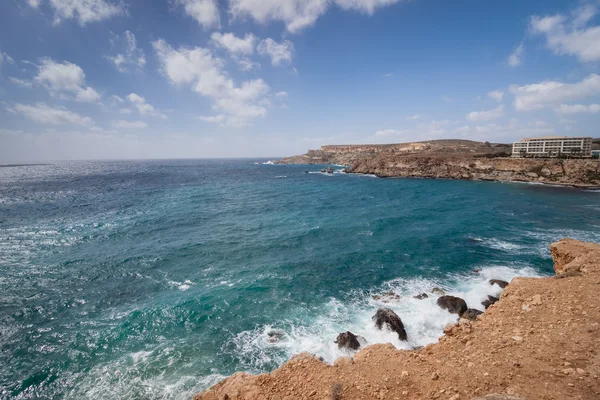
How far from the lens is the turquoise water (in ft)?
43.8

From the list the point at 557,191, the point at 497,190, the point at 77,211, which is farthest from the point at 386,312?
the point at 557,191

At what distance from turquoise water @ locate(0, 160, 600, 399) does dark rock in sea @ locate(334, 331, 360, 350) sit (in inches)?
22.9

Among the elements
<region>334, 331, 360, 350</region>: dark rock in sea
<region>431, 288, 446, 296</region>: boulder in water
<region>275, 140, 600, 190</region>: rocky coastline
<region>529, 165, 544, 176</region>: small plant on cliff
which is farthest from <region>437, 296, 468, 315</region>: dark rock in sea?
<region>529, 165, 544, 176</region>: small plant on cliff

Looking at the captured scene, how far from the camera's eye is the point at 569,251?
51.5ft

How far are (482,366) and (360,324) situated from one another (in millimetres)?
9166

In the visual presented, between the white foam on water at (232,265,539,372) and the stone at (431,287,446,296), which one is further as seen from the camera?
the stone at (431,287,446,296)

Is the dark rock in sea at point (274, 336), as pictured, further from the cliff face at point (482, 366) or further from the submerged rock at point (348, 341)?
the cliff face at point (482, 366)

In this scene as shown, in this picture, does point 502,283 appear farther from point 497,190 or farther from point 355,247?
point 497,190

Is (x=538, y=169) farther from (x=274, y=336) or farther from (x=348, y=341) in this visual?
(x=274, y=336)


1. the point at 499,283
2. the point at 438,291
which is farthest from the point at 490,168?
the point at 438,291

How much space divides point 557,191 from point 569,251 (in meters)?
61.4

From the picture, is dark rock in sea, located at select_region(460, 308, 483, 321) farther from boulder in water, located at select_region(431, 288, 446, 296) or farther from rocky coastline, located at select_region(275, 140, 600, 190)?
rocky coastline, located at select_region(275, 140, 600, 190)

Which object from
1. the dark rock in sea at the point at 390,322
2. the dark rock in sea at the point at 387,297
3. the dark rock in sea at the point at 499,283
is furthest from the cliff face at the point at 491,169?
the dark rock in sea at the point at 390,322

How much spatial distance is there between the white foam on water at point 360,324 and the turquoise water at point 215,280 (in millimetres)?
110
